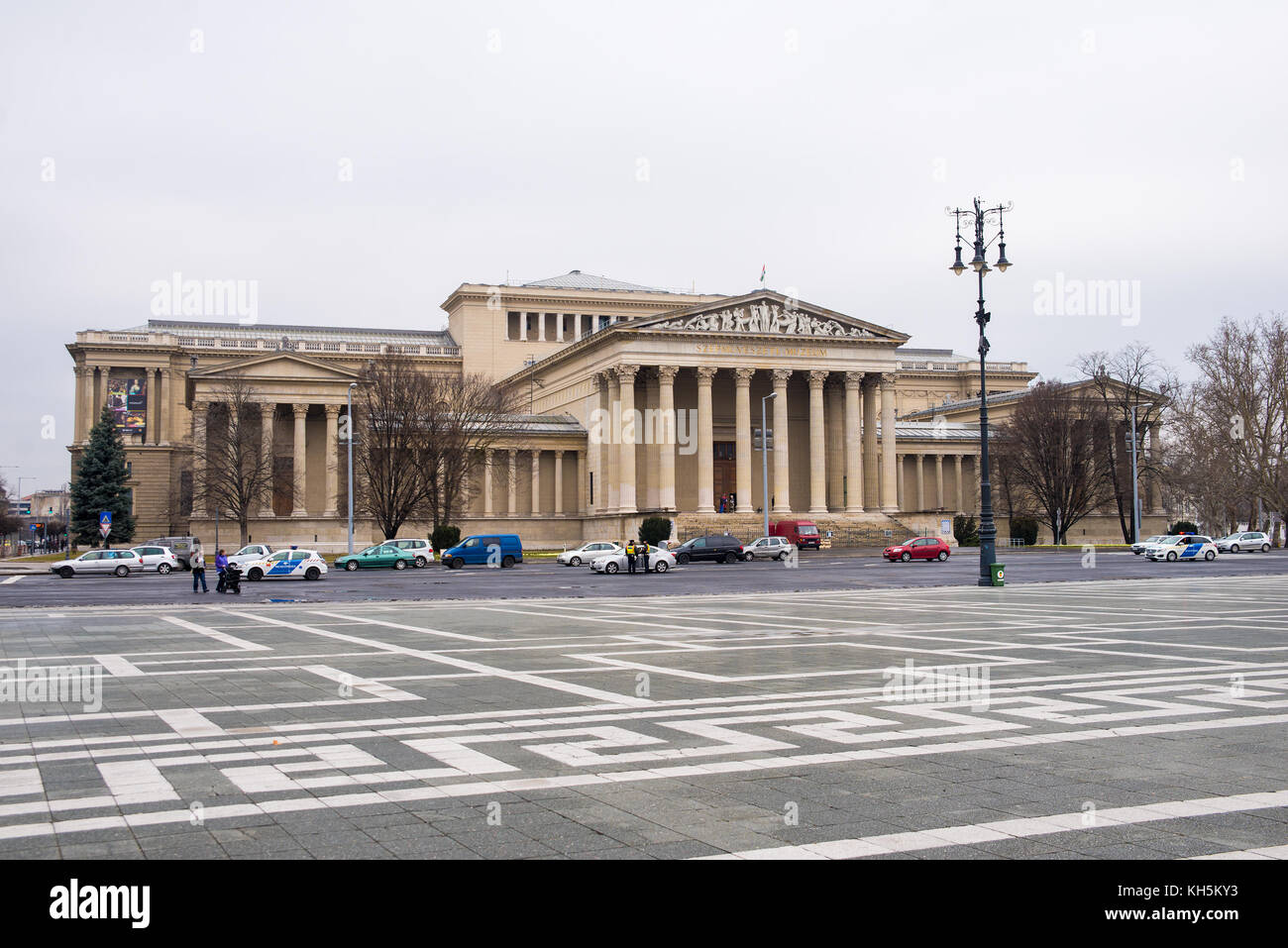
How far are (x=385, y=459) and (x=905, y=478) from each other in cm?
5174

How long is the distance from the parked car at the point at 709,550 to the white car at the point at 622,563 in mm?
7842

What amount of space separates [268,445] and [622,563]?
39254 mm

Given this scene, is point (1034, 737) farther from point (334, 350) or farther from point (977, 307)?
point (334, 350)

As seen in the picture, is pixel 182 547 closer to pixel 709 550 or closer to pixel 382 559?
pixel 382 559

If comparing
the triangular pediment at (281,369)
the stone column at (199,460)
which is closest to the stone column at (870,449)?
the triangular pediment at (281,369)

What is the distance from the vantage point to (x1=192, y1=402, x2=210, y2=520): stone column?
80.1 m

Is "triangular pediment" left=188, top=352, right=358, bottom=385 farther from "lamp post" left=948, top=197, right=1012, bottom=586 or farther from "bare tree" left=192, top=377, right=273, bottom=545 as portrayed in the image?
"lamp post" left=948, top=197, right=1012, bottom=586

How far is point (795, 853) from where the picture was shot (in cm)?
655

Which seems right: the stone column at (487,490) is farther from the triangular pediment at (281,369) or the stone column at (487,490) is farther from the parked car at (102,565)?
the parked car at (102,565)

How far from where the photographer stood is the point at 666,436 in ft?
276

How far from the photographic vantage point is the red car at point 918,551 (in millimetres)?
63375

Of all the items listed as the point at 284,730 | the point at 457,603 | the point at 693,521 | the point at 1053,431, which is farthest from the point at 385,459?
the point at 284,730

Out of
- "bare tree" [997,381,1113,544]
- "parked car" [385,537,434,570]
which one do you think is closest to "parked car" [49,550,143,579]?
"parked car" [385,537,434,570]
